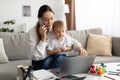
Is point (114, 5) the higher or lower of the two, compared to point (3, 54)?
higher

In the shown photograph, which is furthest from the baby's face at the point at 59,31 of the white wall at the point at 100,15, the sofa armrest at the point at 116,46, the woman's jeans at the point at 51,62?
the white wall at the point at 100,15

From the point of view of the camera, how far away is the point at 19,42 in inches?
129

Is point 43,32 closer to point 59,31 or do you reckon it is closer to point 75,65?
point 59,31

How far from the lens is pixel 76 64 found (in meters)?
1.76

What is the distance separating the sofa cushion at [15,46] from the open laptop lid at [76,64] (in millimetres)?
1496

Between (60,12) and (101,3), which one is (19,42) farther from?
(101,3)

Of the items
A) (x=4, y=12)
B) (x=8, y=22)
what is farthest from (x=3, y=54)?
(x=4, y=12)

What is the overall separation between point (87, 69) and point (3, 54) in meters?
1.52

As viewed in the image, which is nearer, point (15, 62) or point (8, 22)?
point (15, 62)

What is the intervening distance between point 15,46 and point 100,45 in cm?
129

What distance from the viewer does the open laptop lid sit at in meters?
1.72

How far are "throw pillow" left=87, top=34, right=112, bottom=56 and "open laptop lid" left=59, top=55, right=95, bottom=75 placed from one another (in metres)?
1.67

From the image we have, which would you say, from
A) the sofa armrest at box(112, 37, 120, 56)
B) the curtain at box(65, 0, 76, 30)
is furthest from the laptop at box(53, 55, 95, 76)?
the curtain at box(65, 0, 76, 30)

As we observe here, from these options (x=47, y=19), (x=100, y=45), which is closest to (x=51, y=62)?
(x=47, y=19)
